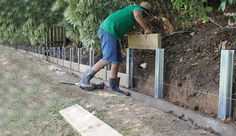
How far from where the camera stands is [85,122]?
4.68 metres

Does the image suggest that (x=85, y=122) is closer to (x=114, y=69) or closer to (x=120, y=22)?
(x=114, y=69)

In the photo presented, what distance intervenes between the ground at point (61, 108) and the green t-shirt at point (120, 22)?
3.38ft

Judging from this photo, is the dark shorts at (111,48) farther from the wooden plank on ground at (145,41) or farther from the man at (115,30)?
the wooden plank on ground at (145,41)

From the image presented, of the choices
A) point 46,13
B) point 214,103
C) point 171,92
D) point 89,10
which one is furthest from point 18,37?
point 214,103

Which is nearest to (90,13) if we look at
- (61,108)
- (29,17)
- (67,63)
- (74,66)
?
(61,108)

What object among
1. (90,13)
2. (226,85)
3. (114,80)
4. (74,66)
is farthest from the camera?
(74,66)

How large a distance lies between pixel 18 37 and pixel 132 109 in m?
12.1

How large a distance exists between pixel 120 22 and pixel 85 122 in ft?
6.38

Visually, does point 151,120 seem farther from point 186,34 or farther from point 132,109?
point 186,34

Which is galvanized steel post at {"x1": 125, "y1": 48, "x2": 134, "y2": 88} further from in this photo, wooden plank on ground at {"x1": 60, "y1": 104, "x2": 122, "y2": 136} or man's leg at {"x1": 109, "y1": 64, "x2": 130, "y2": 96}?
wooden plank on ground at {"x1": 60, "y1": 104, "x2": 122, "y2": 136}

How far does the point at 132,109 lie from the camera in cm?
491

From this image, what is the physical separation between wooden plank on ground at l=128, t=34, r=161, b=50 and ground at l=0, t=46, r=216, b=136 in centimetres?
92

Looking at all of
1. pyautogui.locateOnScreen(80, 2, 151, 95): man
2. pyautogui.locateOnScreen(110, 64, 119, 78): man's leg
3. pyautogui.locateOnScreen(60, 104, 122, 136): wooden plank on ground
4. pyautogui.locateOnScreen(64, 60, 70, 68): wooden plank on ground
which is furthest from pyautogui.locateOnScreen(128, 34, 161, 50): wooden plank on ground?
pyautogui.locateOnScreen(64, 60, 70, 68): wooden plank on ground

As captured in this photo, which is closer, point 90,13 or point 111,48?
point 111,48
